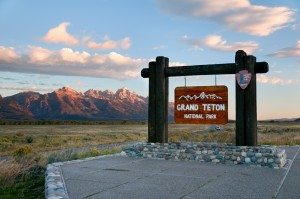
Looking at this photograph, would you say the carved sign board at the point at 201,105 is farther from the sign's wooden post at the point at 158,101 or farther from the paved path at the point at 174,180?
the paved path at the point at 174,180

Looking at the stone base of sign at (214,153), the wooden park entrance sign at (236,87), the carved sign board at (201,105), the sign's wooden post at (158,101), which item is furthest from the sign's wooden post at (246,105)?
the sign's wooden post at (158,101)

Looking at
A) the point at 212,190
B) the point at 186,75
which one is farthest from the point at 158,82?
the point at 212,190

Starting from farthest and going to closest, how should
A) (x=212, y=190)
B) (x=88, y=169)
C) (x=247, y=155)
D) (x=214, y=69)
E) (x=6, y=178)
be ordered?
(x=214, y=69) → (x=247, y=155) → (x=88, y=169) → (x=6, y=178) → (x=212, y=190)

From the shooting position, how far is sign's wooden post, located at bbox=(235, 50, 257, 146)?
14.5 meters

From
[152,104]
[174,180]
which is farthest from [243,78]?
[174,180]

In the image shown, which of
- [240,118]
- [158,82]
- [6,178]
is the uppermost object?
[158,82]

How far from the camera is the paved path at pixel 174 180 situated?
8.83m

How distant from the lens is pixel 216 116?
1549cm

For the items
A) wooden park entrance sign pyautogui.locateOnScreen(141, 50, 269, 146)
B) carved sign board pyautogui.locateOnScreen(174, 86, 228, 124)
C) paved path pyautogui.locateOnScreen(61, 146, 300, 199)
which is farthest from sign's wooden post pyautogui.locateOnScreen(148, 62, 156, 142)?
paved path pyautogui.locateOnScreen(61, 146, 300, 199)

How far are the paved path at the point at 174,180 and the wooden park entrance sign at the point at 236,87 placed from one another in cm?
161

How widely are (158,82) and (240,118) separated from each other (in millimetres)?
3579

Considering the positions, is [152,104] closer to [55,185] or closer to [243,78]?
[243,78]

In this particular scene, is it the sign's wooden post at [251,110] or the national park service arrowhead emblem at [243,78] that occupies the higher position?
the national park service arrowhead emblem at [243,78]

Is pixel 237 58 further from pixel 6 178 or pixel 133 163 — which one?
pixel 6 178
